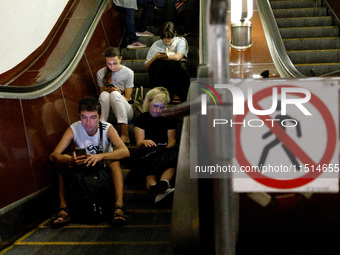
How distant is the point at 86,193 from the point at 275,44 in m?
3.35

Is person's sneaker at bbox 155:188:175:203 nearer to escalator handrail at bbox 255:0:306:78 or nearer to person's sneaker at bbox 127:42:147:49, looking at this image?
escalator handrail at bbox 255:0:306:78

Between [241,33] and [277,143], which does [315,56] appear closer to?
[241,33]

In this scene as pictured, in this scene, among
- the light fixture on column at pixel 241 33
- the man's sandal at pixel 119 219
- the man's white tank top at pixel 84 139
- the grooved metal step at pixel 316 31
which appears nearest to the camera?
the man's sandal at pixel 119 219

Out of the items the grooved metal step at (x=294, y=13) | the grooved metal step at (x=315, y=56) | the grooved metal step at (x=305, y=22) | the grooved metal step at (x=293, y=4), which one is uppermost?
the grooved metal step at (x=293, y=4)

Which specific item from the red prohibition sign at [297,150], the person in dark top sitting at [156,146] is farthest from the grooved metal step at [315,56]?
the red prohibition sign at [297,150]

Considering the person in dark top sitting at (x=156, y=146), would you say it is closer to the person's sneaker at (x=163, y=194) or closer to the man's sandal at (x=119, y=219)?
the person's sneaker at (x=163, y=194)

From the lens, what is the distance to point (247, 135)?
1455 mm

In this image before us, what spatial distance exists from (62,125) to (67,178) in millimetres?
766

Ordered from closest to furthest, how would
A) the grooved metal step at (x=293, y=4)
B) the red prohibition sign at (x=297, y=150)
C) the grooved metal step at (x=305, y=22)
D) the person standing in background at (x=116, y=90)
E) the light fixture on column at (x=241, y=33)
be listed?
the red prohibition sign at (x=297, y=150), the person standing in background at (x=116, y=90), the light fixture on column at (x=241, y=33), the grooved metal step at (x=305, y=22), the grooved metal step at (x=293, y=4)

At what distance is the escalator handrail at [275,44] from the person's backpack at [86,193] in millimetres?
2420

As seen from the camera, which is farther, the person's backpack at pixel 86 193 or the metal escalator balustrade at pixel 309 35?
the metal escalator balustrade at pixel 309 35

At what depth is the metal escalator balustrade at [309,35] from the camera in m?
5.20

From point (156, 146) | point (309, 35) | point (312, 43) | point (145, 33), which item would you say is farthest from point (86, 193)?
point (309, 35)

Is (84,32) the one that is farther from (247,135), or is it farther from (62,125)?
(247,135)
